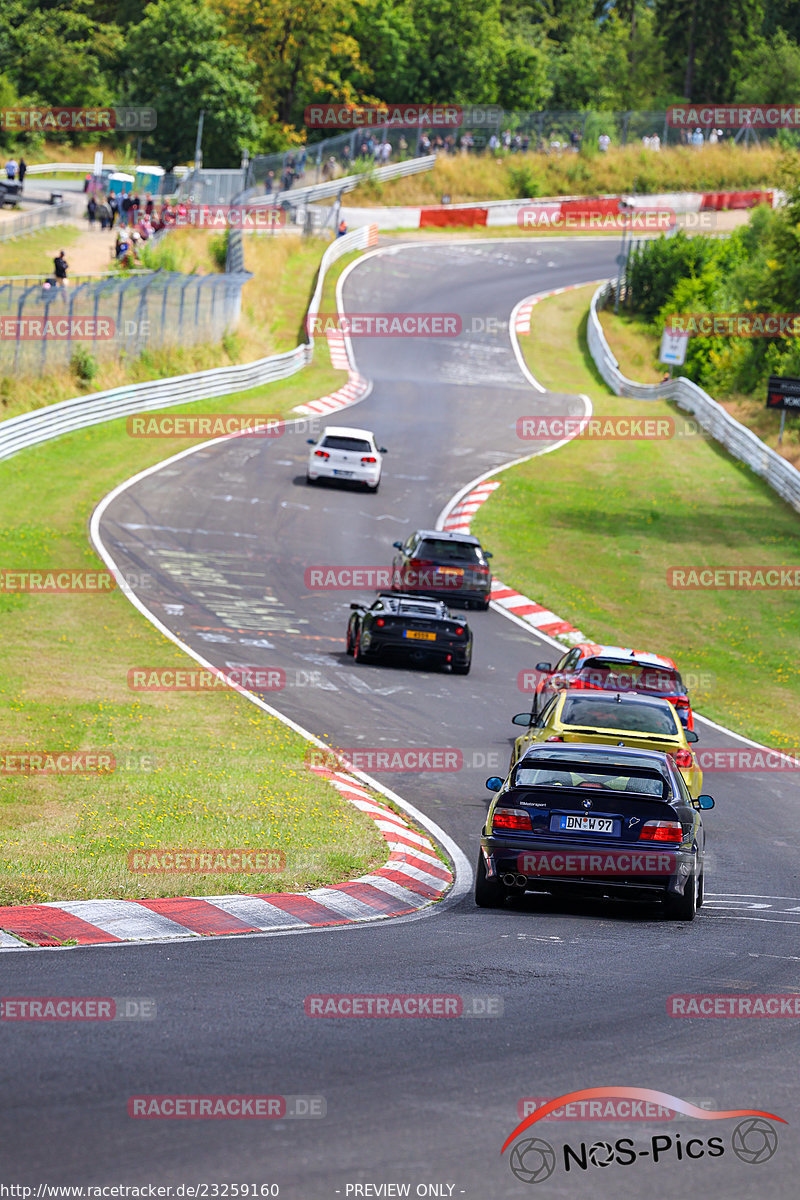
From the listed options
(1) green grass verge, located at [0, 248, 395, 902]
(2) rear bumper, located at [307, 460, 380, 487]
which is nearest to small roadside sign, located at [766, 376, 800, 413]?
(2) rear bumper, located at [307, 460, 380, 487]

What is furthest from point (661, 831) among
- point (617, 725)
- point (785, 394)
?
point (785, 394)

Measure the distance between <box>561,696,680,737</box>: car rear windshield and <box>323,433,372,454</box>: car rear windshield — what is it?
24646 millimetres

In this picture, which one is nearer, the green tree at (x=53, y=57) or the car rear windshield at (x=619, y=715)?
the car rear windshield at (x=619, y=715)

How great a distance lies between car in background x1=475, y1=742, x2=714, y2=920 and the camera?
11.1m

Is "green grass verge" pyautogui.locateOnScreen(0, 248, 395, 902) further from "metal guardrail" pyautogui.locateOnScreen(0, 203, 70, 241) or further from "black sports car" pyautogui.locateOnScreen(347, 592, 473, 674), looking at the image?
"metal guardrail" pyautogui.locateOnScreen(0, 203, 70, 241)

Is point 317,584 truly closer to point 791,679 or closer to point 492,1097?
point 791,679

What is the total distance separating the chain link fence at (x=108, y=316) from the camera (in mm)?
38469

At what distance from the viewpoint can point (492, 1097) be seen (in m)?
6.52

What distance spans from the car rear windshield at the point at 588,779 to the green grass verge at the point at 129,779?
180 cm

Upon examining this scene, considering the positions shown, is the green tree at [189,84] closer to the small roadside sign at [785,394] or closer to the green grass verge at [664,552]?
the green grass verge at [664,552]

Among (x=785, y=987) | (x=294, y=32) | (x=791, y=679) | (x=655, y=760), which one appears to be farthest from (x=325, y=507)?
(x=294, y=32)

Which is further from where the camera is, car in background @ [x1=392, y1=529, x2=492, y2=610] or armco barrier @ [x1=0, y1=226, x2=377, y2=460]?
armco barrier @ [x1=0, y1=226, x2=377, y2=460]

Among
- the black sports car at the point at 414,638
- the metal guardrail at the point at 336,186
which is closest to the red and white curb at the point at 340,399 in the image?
the metal guardrail at the point at 336,186

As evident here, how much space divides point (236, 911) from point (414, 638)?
12.7m
